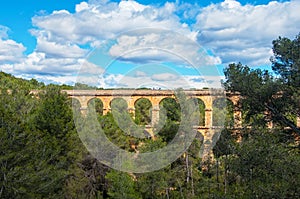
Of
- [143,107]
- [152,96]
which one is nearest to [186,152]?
[152,96]

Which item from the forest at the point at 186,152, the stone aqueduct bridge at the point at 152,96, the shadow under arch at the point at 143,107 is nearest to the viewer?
the forest at the point at 186,152

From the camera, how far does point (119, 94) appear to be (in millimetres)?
29453

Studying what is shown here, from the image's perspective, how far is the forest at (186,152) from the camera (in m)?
7.97

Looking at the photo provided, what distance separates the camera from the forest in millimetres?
7973

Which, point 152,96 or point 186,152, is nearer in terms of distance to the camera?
point 186,152

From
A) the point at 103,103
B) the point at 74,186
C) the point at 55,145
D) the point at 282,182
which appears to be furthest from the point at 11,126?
the point at 103,103

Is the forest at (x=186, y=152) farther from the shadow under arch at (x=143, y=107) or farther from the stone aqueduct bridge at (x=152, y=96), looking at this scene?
the shadow under arch at (x=143, y=107)

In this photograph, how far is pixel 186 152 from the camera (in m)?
18.9

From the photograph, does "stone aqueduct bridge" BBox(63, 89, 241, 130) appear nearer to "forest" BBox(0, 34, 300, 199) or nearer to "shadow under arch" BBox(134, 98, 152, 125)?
"shadow under arch" BBox(134, 98, 152, 125)

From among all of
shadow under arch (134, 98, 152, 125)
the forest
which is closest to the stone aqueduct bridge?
shadow under arch (134, 98, 152, 125)

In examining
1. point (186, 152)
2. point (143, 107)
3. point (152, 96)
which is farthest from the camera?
point (143, 107)

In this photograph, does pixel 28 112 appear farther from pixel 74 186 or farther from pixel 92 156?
pixel 74 186

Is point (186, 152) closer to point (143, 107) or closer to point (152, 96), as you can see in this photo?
point (152, 96)

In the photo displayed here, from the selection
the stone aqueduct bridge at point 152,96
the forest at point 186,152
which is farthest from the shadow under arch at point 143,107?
the forest at point 186,152
